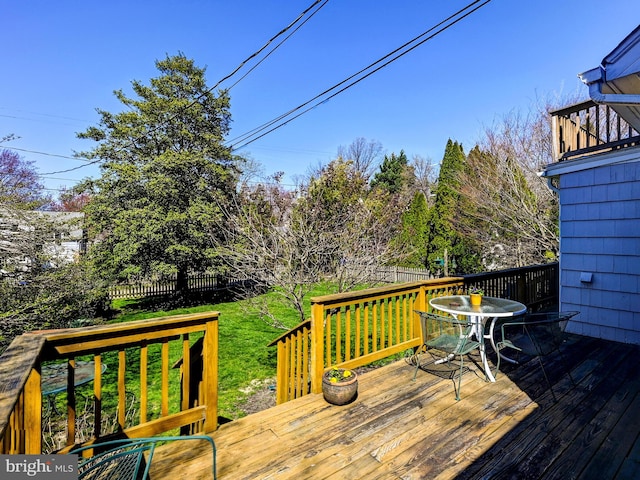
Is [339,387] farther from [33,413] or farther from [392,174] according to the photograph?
[392,174]

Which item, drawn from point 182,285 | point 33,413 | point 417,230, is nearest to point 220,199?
point 182,285

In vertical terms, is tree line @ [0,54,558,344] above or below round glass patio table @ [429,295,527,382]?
above

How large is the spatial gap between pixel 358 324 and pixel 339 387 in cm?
84

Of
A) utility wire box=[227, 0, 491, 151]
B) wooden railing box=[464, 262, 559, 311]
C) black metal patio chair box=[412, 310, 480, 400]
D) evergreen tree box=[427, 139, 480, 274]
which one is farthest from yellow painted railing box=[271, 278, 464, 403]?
evergreen tree box=[427, 139, 480, 274]

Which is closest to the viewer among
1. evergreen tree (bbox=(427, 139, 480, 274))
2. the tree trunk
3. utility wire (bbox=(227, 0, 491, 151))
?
utility wire (bbox=(227, 0, 491, 151))

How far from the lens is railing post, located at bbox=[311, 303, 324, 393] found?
2936 millimetres

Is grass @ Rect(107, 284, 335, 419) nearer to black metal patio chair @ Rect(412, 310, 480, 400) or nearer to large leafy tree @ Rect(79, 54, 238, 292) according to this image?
large leafy tree @ Rect(79, 54, 238, 292)

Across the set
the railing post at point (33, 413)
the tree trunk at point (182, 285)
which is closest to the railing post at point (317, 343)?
the railing post at point (33, 413)

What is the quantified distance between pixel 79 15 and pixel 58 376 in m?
6.84

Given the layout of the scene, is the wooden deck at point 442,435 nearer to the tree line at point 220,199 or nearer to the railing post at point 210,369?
the railing post at point 210,369

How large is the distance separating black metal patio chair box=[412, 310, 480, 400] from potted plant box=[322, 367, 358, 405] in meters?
0.75

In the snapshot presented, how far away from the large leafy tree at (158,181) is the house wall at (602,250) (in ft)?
28.3

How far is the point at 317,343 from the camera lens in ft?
9.61

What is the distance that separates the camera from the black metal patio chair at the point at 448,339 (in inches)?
114
